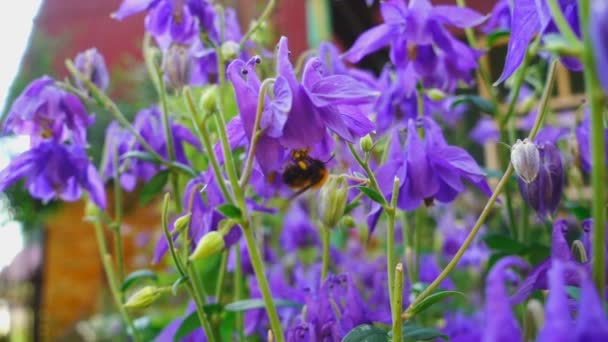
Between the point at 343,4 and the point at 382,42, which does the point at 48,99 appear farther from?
the point at 343,4

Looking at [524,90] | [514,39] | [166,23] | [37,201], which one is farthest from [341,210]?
[37,201]

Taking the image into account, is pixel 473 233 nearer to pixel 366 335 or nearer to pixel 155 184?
pixel 366 335

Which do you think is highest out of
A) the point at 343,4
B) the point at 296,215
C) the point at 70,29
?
the point at 70,29

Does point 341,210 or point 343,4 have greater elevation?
point 343,4

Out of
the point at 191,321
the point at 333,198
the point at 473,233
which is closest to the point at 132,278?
the point at 191,321

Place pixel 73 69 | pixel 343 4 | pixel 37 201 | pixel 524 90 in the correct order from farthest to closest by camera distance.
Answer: pixel 37 201 < pixel 343 4 < pixel 524 90 < pixel 73 69

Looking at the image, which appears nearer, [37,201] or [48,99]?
[48,99]

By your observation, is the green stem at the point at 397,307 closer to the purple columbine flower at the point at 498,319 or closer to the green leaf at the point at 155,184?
the purple columbine flower at the point at 498,319

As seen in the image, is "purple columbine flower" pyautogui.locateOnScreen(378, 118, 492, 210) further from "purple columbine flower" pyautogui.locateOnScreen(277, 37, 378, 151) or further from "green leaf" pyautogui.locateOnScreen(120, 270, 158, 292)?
"green leaf" pyautogui.locateOnScreen(120, 270, 158, 292)
